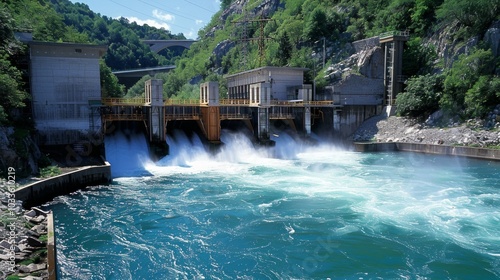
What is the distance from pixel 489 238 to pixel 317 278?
293 inches

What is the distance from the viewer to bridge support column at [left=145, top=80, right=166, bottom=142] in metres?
28.8

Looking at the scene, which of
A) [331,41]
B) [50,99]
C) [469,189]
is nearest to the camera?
[469,189]

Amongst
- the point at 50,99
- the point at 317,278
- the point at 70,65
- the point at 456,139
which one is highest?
the point at 70,65

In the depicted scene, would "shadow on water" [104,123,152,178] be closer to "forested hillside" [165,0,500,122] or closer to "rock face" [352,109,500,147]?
"rock face" [352,109,500,147]

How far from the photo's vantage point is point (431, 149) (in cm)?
3253

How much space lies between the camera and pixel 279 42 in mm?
58938

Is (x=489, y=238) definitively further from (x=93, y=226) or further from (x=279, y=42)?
(x=279, y=42)

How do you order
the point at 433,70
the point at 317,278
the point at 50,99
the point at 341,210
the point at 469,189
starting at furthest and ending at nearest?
the point at 433,70
the point at 50,99
the point at 469,189
the point at 341,210
the point at 317,278

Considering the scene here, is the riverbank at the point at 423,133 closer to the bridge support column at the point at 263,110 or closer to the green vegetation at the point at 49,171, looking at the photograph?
the bridge support column at the point at 263,110

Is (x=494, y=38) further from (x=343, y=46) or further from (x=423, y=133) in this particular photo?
(x=343, y=46)

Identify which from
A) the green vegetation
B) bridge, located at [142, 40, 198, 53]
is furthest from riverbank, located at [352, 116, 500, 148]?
bridge, located at [142, 40, 198, 53]

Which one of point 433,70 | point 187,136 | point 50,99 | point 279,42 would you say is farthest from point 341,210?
point 279,42

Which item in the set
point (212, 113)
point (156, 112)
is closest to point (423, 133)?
point (212, 113)

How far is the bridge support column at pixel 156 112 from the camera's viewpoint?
2884 centimetres
